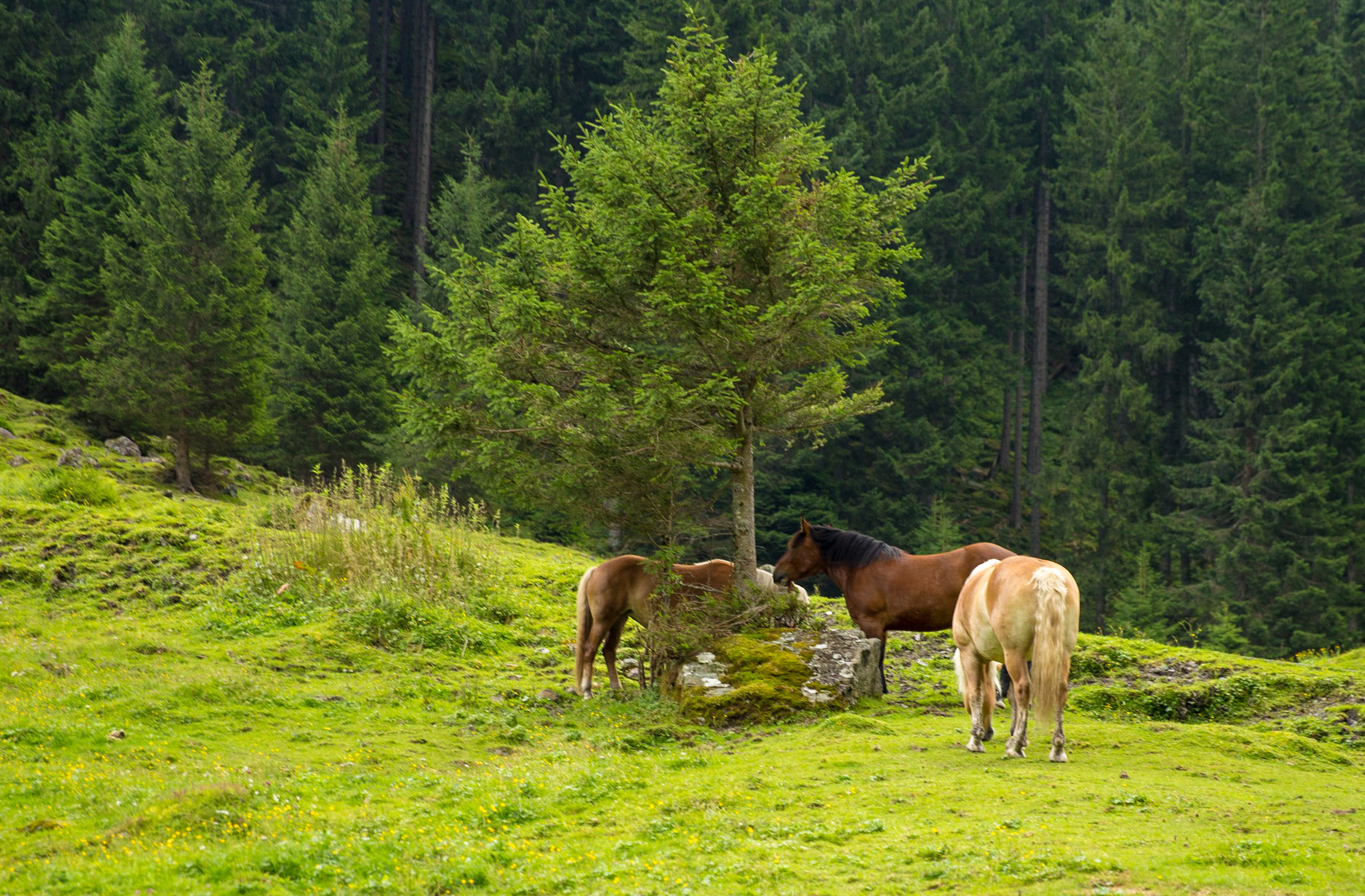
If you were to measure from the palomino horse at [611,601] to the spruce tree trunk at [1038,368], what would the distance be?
29.6m

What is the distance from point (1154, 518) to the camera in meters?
36.4

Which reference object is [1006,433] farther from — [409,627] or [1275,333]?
[409,627]

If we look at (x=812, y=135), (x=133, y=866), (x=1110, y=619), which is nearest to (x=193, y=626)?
(x=133, y=866)

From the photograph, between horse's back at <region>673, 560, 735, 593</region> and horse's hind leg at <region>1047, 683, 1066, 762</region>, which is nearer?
horse's hind leg at <region>1047, 683, 1066, 762</region>

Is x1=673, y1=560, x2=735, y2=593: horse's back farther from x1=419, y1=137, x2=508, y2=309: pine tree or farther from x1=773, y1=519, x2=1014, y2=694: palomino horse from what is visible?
x1=419, y1=137, x2=508, y2=309: pine tree

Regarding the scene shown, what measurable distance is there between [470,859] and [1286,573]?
3175 cm

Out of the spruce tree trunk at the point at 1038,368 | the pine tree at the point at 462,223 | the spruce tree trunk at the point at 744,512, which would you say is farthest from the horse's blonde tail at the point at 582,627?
the spruce tree trunk at the point at 1038,368

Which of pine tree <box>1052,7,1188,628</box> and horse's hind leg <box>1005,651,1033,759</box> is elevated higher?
pine tree <box>1052,7,1188,628</box>

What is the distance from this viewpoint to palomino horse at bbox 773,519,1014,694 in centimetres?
1250

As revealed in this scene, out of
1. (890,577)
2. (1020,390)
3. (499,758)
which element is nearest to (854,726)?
(890,577)

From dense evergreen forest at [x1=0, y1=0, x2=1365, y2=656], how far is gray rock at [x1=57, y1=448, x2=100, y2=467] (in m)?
2.54

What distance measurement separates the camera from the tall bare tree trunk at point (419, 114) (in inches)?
1721

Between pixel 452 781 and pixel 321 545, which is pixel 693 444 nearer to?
pixel 452 781

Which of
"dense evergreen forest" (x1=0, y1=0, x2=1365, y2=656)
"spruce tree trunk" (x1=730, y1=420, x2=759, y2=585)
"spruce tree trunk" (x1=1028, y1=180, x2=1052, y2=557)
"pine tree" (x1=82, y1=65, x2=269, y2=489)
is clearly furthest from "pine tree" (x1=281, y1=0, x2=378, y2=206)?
"spruce tree trunk" (x1=730, y1=420, x2=759, y2=585)
